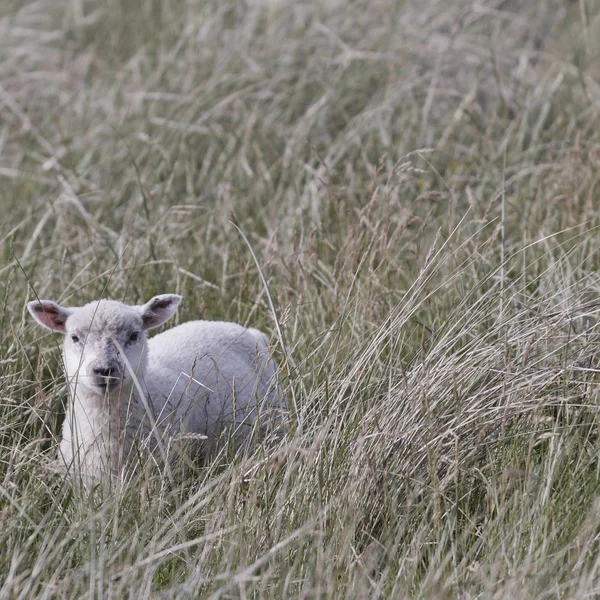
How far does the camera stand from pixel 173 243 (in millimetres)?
5223

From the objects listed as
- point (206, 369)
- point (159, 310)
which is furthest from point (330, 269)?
point (159, 310)

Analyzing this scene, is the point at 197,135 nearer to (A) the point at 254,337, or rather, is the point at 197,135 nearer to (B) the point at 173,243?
(B) the point at 173,243

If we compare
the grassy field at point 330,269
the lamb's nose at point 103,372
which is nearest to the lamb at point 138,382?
the lamb's nose at point 103,372

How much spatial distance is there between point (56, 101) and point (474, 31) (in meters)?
2.97

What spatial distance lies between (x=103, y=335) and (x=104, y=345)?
0.18ft

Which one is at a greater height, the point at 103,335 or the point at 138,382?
the point at 103,335

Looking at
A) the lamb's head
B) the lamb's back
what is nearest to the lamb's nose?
the lamb's head

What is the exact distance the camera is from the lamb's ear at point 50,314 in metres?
3.77

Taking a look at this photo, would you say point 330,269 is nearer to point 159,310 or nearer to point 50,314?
point 159,310

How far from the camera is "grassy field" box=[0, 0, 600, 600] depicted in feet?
→ 9.50

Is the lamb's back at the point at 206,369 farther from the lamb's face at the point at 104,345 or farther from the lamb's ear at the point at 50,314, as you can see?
the lamb's ear at the point at 50,314

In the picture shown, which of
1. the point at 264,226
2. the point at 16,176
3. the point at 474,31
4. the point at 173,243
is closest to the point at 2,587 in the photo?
the point at 173,243

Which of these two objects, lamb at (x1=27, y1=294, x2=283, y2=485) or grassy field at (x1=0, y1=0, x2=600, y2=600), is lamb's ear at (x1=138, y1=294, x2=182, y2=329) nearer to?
lamb at (x1=27, y1=294, x2=283, y2=485)

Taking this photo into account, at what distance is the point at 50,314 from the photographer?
3840 millimetres
